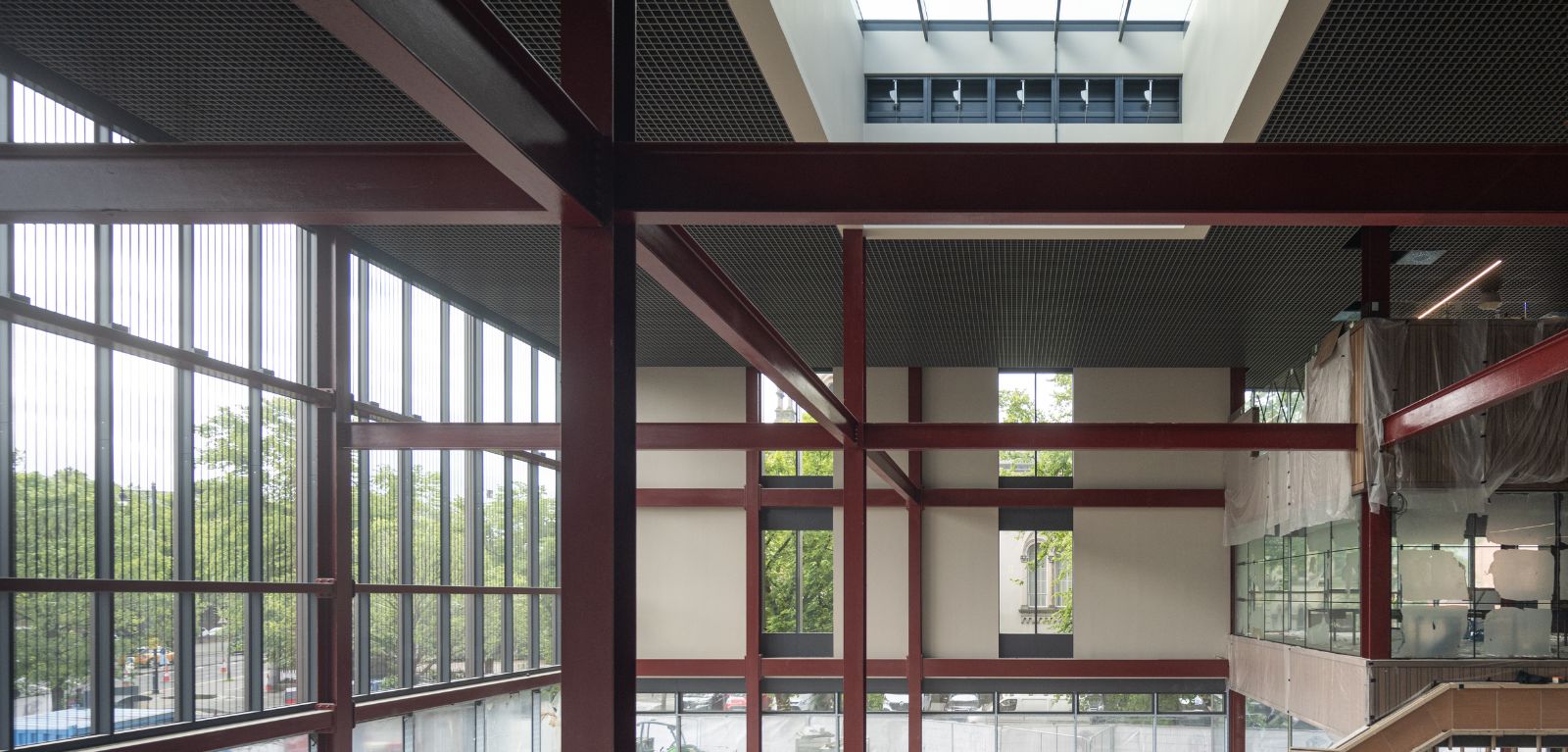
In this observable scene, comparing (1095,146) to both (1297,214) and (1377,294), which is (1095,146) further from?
(1377,294)

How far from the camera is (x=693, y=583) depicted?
23.9m

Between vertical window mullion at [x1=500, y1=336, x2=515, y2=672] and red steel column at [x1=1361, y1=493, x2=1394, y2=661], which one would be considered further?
vertical window mullion at [x1=500, y1=336, x2=515, y2=672]

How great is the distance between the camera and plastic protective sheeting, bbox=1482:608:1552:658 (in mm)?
14547

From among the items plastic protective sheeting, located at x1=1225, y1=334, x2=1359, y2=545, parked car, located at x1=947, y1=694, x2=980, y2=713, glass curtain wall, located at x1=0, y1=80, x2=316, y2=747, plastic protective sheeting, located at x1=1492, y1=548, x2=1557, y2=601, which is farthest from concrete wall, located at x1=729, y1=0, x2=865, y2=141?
parked car, located at x1=947, y1=694, x2=980, y2=713

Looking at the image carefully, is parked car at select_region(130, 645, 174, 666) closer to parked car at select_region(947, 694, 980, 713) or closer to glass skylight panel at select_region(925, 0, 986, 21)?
glass skylight panel at select_region(925, 0, 986, 21)

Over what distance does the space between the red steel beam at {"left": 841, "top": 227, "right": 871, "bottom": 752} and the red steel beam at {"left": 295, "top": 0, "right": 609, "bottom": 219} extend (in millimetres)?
8954

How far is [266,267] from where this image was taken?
499 inches

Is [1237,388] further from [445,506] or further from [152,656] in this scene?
[152,656]

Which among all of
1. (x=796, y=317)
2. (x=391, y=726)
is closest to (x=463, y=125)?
(x=391, y=726)

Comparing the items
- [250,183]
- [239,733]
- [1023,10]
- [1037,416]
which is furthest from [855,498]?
[1037,416]

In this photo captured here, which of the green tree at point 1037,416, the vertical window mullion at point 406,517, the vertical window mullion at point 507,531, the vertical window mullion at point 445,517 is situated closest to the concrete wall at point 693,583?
the vertical window mullion at point 507,531

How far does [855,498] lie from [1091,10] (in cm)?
544

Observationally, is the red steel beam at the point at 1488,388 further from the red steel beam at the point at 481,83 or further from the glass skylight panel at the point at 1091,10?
the red steel beam at the point at 481,83

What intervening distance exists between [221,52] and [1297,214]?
7.68 m
